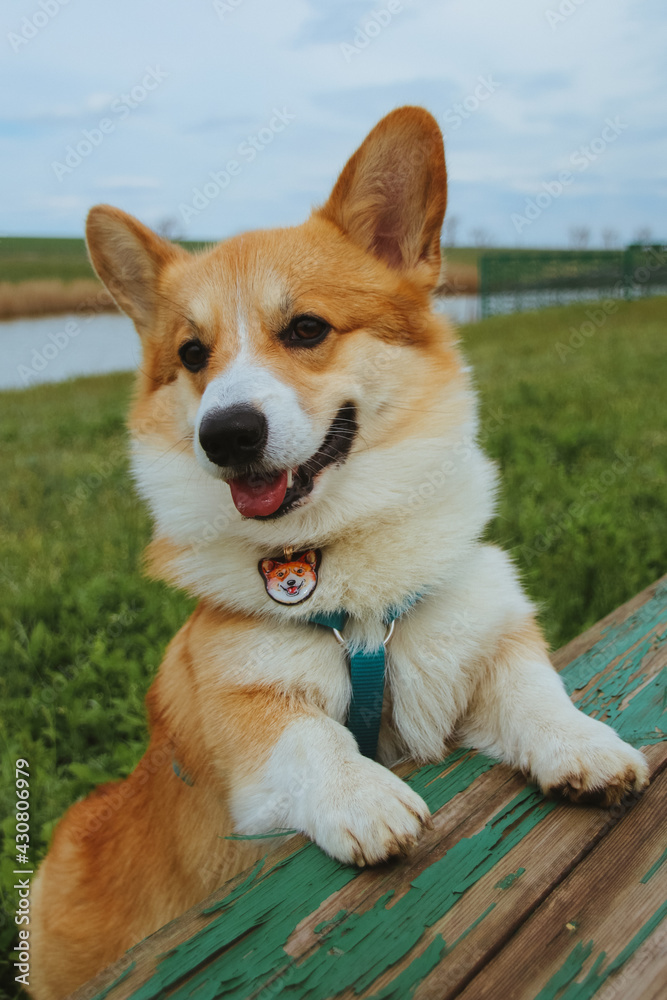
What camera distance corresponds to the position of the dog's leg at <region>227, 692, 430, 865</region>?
4.22ft

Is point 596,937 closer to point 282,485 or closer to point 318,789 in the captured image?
point 318,789

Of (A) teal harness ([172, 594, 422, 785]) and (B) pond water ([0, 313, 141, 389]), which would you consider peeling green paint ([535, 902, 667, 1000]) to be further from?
(B) pond water ([0, 313, 141, 389])

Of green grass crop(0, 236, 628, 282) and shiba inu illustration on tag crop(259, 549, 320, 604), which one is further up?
shiba inu illustration on tag crop(259, 549, 320, 604)

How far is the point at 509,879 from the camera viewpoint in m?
1.19

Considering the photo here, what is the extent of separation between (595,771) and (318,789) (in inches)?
21.1

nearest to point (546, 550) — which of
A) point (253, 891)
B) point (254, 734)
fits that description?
point (254, 734)

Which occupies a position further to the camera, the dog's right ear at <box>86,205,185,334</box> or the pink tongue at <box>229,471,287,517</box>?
the dog's right ear at <box>86,205,185,334</box>

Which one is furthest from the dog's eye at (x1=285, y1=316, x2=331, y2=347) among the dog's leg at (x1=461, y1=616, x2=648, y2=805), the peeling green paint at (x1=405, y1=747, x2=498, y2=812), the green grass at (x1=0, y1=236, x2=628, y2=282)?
the green grass at (x1=0, y1=236, x2=628, y2=282)

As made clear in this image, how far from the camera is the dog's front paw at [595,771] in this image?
138 cm

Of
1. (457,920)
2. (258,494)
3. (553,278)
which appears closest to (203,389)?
(258,494)

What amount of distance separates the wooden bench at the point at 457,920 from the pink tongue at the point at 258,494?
31.1 inches

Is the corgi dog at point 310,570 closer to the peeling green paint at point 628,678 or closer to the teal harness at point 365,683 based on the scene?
the teal harness at point 365,683

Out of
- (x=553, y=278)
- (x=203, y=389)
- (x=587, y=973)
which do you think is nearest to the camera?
(x=587, y=973)

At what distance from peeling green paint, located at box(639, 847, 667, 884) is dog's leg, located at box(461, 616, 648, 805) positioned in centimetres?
17
